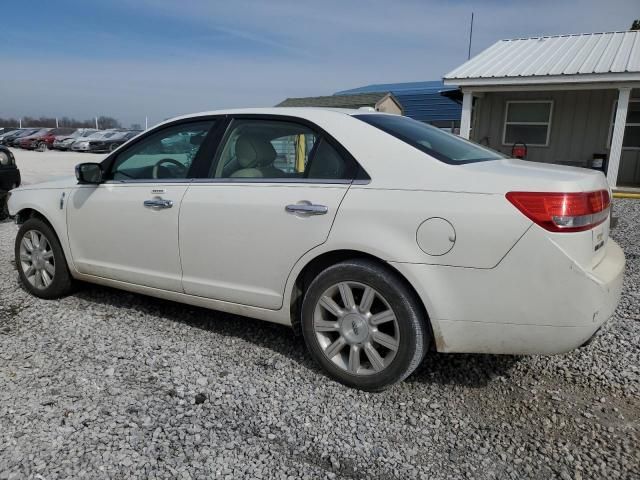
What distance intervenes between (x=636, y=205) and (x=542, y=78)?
12.0 ft

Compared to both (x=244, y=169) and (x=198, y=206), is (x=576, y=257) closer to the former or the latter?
(x=244, y=169)

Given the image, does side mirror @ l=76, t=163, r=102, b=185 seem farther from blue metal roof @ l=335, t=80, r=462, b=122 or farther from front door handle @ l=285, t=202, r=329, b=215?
blue metal roof @ l=335, t=80, r=462, b=122

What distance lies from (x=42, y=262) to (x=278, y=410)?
2.77 meters

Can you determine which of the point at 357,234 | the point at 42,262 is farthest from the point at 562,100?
the point at 42,262

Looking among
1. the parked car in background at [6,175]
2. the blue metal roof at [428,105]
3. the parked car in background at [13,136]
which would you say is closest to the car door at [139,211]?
the parked car in background at [6,175]

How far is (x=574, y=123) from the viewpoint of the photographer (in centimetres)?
1337

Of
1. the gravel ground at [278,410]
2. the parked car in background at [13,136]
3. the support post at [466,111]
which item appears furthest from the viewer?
the parked car in background at [13,136]

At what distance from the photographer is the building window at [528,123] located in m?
13.7

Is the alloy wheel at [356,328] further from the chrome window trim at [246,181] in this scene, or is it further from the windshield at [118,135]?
the windshield at [118,135]

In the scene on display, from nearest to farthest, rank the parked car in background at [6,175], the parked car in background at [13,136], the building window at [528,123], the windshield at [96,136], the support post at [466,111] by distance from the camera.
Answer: the parked car in background at [6,175] < the support post at [466,111] < the building window at [528,123] < the windshield at [96,136] < the parked car in background at [13,136]

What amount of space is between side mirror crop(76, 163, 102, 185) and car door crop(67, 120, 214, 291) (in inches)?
2.6

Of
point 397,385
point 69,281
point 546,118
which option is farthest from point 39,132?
point 397,385

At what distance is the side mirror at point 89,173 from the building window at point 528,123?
12451 mm

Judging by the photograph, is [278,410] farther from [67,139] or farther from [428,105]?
[67,139]
